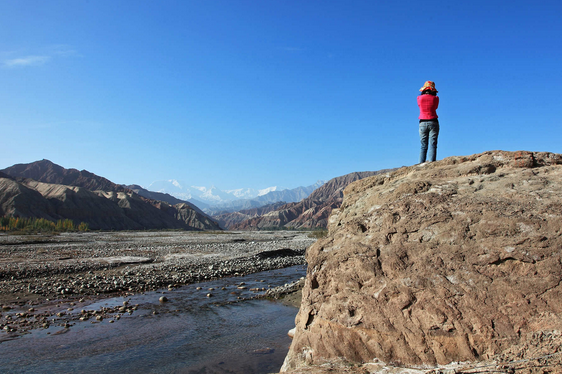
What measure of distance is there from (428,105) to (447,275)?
524 cm

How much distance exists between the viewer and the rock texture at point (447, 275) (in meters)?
4.59

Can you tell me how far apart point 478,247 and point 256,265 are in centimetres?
1904

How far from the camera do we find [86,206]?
102 meters

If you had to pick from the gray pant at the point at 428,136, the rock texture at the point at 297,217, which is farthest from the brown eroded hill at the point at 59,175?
the gray pant at the point at 428,136

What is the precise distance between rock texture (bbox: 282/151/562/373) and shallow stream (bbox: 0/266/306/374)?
122 inches

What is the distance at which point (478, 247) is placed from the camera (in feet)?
17.3

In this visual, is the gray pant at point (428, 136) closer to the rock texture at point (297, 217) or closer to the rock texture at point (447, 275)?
the rock texture at point (447, 275)

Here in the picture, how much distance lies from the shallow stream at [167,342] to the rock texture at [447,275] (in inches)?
122

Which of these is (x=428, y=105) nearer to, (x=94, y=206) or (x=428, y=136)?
(x=428, y=136)

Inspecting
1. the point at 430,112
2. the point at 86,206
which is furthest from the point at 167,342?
the point at 86,206

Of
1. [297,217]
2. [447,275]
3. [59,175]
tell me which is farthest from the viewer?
[297,217]

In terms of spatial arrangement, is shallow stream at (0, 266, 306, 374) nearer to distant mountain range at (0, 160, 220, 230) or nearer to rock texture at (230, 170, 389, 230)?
distant mountain range at (0, 160, 220, 230)

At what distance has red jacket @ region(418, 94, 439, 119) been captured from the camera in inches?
348

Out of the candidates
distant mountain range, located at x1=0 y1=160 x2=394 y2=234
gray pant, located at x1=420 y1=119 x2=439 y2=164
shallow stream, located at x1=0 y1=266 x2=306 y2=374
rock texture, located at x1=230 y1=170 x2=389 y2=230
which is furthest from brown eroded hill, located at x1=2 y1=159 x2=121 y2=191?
gray pant, located at x1=420 y1=119 x2=439 y2=164
